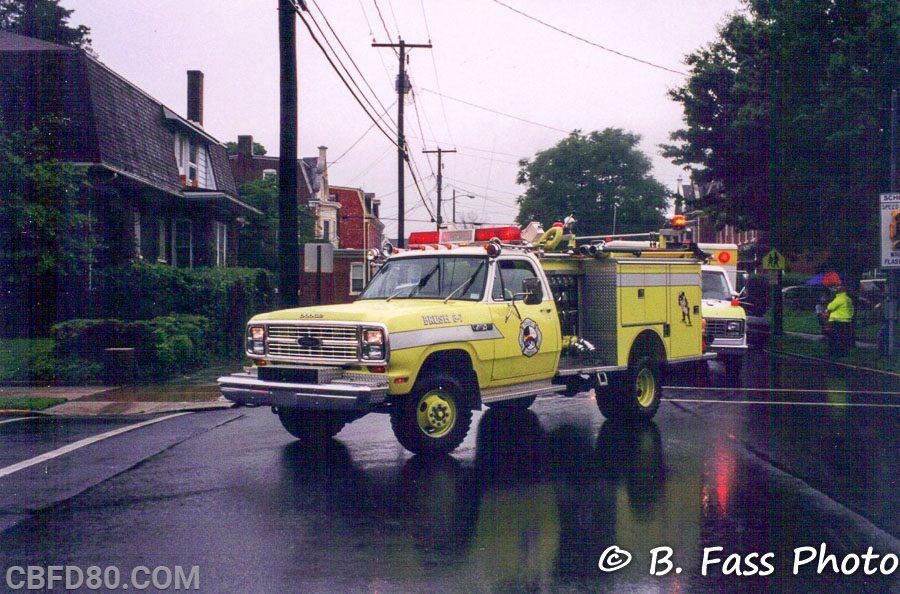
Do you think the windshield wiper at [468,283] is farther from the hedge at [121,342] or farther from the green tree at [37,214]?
the green tree at [37,214]

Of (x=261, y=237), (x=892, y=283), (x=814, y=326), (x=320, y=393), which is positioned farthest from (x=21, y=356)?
(x=814, y=326)

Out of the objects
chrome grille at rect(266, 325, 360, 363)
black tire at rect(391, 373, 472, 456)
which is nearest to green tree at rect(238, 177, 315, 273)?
chrome grille at rect(266, 325, 360, 363)

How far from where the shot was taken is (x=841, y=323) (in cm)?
2275

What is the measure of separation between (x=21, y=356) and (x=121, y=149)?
7.55 meters

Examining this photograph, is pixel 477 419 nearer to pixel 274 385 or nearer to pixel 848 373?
pixel 274 385

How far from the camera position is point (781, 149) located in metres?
24.8

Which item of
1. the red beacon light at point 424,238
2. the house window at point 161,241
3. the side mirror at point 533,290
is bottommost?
the side mirror at point 533,290

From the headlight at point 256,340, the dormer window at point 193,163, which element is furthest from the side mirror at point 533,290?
the dormer window at point 193,163

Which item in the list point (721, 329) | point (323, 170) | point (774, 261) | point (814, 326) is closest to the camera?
point (721, 329)

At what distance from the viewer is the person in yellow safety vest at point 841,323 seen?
22.7 m

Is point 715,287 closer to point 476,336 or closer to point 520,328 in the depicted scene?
point 520,328

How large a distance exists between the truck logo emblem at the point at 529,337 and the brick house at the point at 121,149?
565 inches

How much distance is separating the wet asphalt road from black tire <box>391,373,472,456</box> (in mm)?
231

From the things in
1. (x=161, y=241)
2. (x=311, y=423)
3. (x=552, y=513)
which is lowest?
(x=552, y=513)
